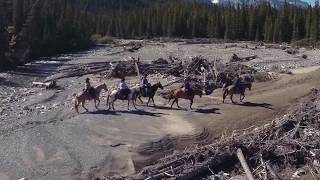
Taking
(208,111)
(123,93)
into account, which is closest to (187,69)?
(123,93)

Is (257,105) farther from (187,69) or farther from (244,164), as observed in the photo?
(187,69)

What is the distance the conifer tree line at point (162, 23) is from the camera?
84750 millimetres

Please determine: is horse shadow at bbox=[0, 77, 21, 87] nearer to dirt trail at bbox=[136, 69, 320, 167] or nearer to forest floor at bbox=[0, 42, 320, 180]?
forest floor at bbox=[0, 42, 320, 180]

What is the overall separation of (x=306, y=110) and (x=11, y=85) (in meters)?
32.2

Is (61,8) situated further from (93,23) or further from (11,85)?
(11,85)

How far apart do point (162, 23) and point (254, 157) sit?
11695 centimetres

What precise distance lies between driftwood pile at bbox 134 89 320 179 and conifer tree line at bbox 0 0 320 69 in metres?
47.9

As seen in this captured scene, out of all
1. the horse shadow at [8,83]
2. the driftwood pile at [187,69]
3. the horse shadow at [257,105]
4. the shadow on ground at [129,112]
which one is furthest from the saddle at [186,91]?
the horse shadow at [8,83]

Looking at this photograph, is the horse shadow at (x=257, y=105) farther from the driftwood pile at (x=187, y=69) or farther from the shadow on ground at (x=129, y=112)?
the driftwood pile at (x=187, y=69)

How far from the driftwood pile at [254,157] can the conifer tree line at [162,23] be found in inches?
1885

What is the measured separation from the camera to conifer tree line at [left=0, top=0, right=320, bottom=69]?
8475 cm

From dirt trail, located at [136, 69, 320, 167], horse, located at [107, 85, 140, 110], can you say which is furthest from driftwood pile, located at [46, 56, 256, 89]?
horse, located at [107, 85, 140, 110]

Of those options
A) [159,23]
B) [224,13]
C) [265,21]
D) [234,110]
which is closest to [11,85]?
[234,110]

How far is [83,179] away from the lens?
20984 millimetres
